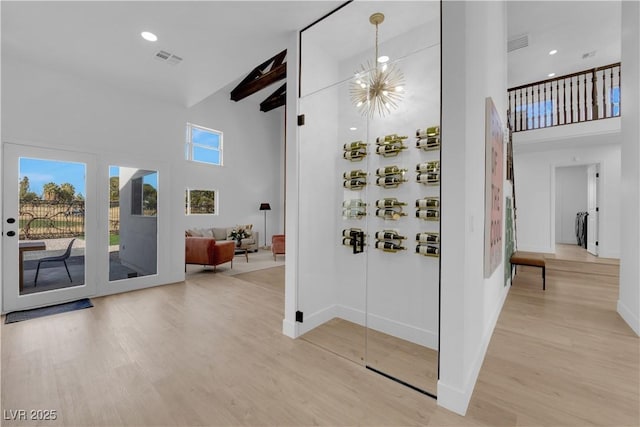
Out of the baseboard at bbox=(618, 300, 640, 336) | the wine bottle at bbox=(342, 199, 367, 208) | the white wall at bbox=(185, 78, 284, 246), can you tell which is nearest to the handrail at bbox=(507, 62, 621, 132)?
the baseboard at bbox=(618, 300, 640, 336)

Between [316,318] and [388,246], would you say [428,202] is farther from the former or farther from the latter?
[316,318]

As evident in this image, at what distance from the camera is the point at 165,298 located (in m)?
3.80

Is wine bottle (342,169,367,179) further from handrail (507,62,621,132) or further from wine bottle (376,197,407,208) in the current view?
handrail (507,62,621,132)

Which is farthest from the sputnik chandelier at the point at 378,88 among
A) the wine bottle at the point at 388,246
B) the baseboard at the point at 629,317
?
the baseboard at the point at 629,317

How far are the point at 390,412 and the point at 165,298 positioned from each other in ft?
11.1

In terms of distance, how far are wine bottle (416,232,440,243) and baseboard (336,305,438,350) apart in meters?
0.82

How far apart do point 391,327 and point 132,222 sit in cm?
409

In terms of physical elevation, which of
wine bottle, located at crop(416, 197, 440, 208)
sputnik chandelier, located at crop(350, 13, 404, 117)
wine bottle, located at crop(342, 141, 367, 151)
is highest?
sputnik chandelier, located at crop(350, 13, 404, 117)

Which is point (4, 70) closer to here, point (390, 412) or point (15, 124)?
point (15, 124)

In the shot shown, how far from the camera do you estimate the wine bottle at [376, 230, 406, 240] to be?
2.59 metres

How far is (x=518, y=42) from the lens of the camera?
4766 mm

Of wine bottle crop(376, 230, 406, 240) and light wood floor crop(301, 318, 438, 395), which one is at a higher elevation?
wine bottle crop(376, 230, 406, 240)

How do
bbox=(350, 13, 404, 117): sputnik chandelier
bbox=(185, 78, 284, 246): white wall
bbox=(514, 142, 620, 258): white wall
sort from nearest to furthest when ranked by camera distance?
1. bbox=(350, 13, 404, 117): sputnik chandelier
2. bbox=(514, 142, 620, 258): white wall
3. bbox=(185, 78, 284, 246): white wall

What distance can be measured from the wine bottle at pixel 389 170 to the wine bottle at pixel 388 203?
0.83 ft
